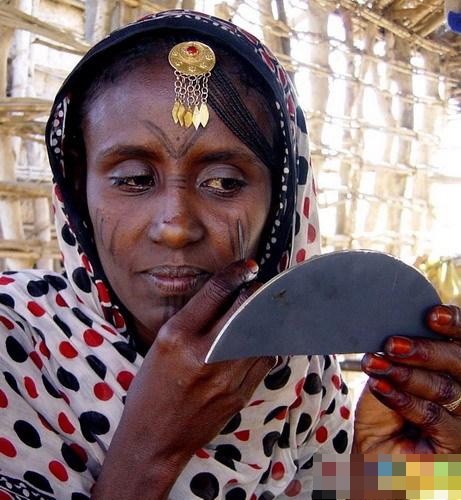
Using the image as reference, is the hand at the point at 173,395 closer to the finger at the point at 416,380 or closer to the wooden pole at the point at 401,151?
the finger at the point at 416,380

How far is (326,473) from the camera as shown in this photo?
94 cm

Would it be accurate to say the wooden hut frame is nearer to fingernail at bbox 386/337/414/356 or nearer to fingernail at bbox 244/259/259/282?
fingernail at bbox 244/259/259/282

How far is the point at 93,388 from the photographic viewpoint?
1.29m

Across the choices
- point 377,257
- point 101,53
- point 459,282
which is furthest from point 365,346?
point 459,282

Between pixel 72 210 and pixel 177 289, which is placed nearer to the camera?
pixel 177 289

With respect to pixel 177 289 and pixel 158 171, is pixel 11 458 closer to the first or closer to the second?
pixel 177 289

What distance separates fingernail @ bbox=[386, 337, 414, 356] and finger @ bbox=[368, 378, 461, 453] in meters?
0.07

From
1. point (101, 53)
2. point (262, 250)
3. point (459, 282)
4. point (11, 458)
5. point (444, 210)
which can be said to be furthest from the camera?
point (444, 210)

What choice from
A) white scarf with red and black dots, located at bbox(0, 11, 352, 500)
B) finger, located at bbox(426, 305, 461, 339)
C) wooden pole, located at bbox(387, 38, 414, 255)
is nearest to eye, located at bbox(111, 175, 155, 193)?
white scarf with red and black dots, located at bbox(0, 11, 352, 500)

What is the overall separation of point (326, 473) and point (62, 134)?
0.86m

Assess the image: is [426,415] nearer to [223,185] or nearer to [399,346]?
[399,346]

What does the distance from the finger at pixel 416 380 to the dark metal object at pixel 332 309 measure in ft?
0.10

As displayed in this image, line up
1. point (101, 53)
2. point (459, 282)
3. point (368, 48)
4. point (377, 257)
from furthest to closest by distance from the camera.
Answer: point (368, 48) < point (459, 282) < point (101, 53) < point (377, 257)

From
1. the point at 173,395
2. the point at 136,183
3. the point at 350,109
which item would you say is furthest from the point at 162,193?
the point at 350,109
